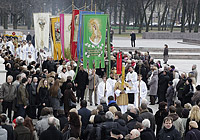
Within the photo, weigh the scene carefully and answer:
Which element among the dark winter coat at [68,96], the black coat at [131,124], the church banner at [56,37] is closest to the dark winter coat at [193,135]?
the black coat at [131,124]

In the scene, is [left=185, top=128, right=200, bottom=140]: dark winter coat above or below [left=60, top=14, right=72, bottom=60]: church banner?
below

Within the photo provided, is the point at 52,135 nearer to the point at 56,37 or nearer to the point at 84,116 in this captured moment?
the point at 84,116

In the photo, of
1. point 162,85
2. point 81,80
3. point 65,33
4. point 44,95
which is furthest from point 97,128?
point 65,33

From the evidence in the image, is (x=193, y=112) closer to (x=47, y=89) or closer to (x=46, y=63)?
(x=47, y=89)

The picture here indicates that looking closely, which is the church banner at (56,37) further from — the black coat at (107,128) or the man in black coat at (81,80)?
the black coat at (107,128)

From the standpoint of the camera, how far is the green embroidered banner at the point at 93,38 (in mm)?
13910

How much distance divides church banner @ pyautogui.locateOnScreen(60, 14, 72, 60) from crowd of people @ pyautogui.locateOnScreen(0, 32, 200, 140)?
2.75ft

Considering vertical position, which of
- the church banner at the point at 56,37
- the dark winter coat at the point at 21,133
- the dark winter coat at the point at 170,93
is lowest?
the dark winter coat at the point at 170,93

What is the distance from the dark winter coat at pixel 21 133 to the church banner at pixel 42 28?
9372 mm

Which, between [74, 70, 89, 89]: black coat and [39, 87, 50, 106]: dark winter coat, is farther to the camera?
[74, 70, 89, 89]: black coat

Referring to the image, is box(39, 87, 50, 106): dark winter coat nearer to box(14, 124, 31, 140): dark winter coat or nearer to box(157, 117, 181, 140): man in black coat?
box(14, 124, 31, 140): dark winter coat

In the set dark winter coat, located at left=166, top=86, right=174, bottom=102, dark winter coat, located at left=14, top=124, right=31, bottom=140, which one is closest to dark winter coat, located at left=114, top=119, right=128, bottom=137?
dark winter coat, located at left=14, top=124, right=31, bottom=140

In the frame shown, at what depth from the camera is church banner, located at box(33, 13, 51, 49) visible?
17.2m

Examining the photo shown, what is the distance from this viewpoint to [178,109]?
33.5ft
